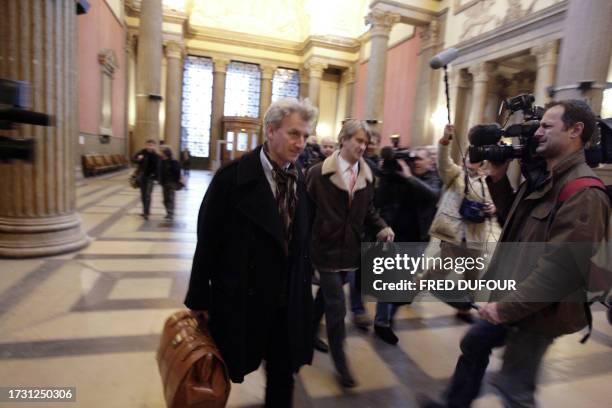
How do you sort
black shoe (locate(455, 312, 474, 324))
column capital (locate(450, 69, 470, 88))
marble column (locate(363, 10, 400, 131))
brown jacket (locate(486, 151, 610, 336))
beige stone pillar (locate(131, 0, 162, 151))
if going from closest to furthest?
brown jacket (locate(486, 151, 610, 336))
black shoe (locate(455, 312, 474, 324))
beige stone pillar (locate(131, 0, 162, 151))
column capital (locate(450, 69, 470, 88))
marble column (locate(363, 10, 400, 131))

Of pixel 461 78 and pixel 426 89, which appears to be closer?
pixel 461 78

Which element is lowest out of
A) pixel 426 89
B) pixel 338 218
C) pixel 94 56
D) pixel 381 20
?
pixel 338 218

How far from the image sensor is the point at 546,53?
8.99 m

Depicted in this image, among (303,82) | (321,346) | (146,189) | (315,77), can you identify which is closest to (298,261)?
(321,346)

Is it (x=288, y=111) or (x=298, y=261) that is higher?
(x=288, y=111)

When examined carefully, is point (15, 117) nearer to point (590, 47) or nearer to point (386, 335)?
point (386, 335)

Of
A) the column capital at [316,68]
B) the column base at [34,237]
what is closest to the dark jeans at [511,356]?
the column base at [34,237]

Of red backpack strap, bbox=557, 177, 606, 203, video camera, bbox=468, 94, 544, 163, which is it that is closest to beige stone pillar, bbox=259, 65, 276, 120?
video camera, bbox=468, 94, 544, 163

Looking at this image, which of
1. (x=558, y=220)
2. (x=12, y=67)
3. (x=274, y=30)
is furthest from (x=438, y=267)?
(x=274, y=30)

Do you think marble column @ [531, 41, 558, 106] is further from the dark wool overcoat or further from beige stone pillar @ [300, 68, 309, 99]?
beige stone pillar @ [300, 68, 309, 99]

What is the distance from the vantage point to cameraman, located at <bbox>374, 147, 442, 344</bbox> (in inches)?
117

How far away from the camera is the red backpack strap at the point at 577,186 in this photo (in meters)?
1.40

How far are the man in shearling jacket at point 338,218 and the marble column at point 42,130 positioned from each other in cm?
322

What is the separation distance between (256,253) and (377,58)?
1290 cm
